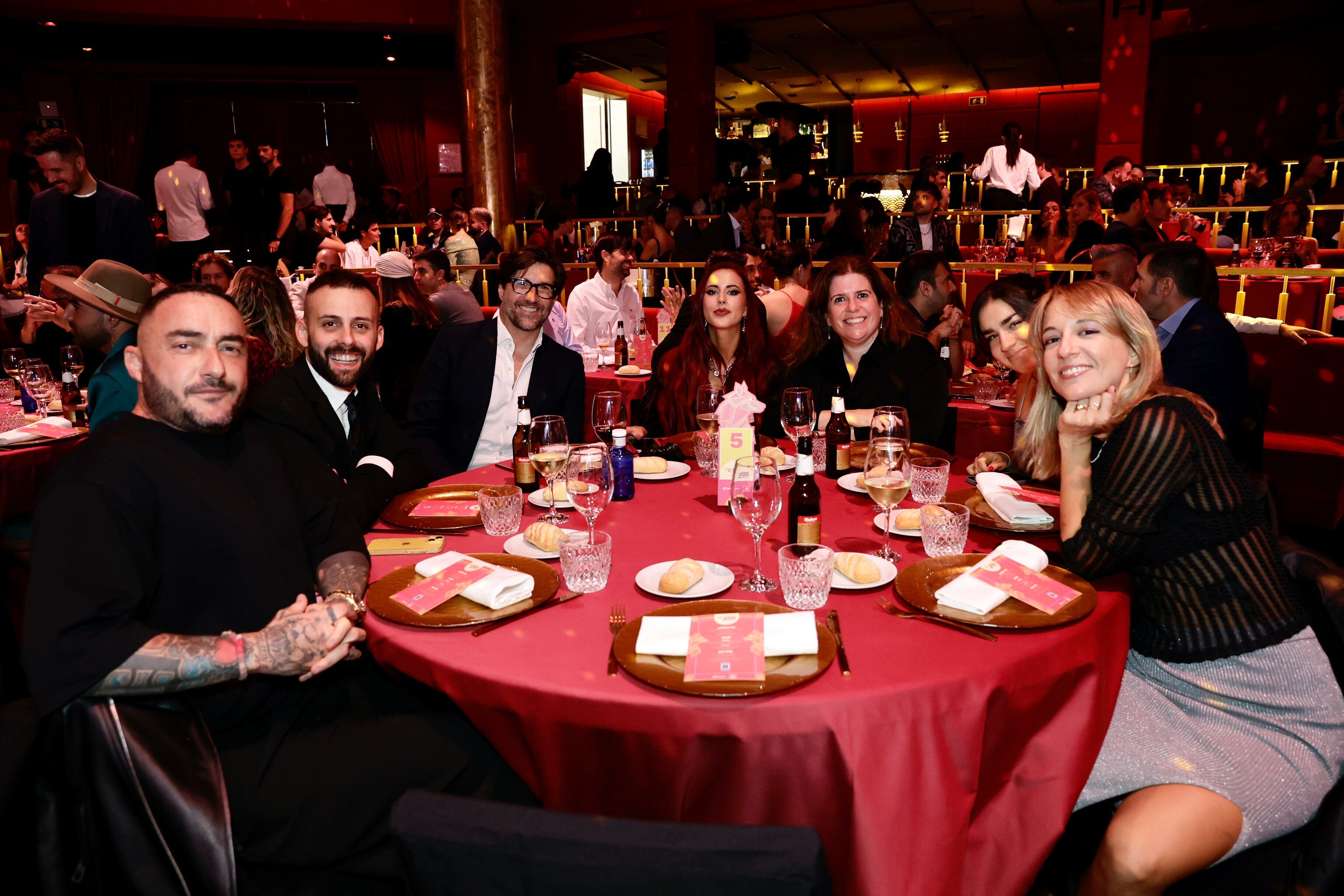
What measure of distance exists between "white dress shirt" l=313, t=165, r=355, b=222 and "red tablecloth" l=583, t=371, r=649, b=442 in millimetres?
9533

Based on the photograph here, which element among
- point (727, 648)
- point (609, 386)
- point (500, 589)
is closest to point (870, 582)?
point (727, 648)

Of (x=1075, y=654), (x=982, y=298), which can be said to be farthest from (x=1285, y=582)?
(x=982, y=298)

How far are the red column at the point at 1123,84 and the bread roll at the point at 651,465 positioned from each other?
1137 centimetres

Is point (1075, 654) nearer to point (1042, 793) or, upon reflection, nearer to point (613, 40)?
point (1042, 793)

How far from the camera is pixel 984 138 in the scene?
20344mm

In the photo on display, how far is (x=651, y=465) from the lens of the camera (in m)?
2.55

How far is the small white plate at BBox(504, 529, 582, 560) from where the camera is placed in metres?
1.92

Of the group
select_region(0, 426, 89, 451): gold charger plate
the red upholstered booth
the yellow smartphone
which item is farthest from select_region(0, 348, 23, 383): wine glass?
the red upholstered booth

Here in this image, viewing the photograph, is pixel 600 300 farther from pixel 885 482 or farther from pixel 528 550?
pixel 885 482

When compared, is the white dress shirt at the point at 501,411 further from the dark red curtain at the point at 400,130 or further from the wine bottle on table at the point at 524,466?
the dark red curtain at the point at 400,130

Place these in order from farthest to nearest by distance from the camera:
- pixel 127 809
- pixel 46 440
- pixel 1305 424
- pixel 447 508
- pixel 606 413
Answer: pixel 1305 424, pixel 46 440, pixel 606 413, pixel 447 508, pixel 127 809

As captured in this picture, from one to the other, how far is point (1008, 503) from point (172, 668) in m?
1.81

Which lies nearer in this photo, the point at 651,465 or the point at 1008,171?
the point at 651,465

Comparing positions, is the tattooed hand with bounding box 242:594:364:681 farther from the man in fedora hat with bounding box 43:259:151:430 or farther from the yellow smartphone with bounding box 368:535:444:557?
the man in fedora hat with bounding box 43:259:151:430
